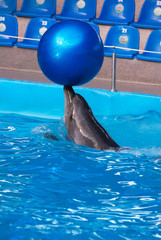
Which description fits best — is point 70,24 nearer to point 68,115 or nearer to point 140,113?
point 68,115

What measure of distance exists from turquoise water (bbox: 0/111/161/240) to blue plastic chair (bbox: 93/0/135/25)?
2986 millimetres

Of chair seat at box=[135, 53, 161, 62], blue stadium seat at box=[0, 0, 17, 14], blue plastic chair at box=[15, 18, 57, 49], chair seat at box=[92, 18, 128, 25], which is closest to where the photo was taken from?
chair seat at box=[135, 53, 161, 62]

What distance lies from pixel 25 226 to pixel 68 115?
147cm

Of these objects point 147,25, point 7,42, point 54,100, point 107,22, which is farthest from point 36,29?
point 54,100

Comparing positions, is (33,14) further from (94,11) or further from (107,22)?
(107,22)

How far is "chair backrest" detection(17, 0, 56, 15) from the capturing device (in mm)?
7344

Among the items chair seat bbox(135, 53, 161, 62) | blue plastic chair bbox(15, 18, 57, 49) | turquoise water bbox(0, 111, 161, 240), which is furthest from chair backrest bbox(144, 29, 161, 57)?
turquoise water bbox(0, 111, 161, 240)

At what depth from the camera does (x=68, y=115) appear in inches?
146

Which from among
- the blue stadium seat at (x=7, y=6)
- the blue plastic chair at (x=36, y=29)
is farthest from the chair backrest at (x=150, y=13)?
the blue stadium seat at (x=7, y=6)

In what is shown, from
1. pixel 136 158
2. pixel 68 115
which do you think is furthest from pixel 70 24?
pixel 136 158

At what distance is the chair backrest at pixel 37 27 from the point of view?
7.05 m

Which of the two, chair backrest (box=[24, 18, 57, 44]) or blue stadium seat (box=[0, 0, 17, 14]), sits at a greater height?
blue stadium seat (box=[0, 0, 17, 14])

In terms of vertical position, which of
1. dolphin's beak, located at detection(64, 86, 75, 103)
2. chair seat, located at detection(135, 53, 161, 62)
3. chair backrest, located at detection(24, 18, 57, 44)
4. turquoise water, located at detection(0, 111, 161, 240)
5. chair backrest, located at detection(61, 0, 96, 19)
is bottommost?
turquoise water, located at detection(0, 111, 161, 240)

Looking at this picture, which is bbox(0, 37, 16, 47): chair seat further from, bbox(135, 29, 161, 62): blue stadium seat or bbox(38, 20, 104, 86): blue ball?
bbox(38, 20, 104, 86): blue ball
